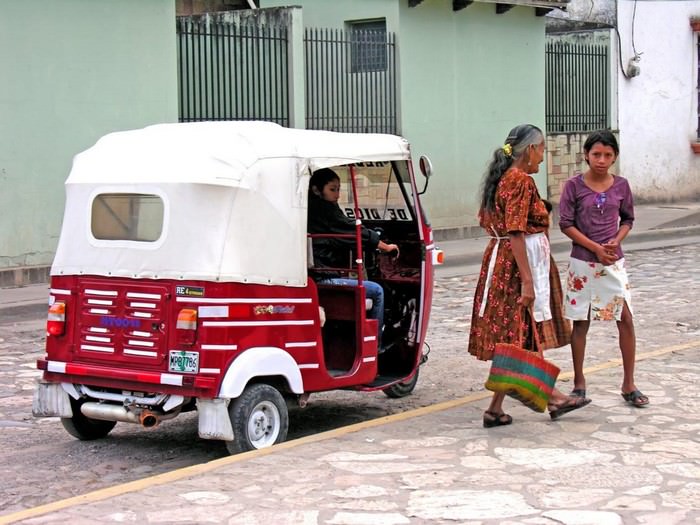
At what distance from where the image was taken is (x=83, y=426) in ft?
23.3

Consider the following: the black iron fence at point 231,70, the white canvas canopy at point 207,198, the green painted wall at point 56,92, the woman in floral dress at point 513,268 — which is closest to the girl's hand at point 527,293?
the woman in floral dress at point 513,268

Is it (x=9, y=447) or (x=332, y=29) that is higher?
(x=332, y=29)

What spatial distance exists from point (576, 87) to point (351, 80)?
6188 mm

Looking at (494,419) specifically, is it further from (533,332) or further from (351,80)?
(351,80)

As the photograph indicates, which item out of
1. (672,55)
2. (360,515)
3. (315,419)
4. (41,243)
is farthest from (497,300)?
(672,55)

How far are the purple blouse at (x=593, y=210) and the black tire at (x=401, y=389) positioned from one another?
156cm

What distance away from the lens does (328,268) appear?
736 cm

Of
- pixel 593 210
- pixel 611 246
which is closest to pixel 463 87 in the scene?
pixel 593 210

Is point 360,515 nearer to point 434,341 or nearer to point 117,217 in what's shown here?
point 117,217

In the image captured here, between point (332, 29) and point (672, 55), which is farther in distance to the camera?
point (672, 55)

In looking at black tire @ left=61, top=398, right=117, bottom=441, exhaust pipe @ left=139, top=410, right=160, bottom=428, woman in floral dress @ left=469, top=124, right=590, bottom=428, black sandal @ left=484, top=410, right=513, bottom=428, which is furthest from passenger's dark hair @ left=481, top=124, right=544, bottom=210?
black tire @ left=61, top=398, right=117, bottom=441

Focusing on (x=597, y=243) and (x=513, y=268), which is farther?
(x=597, y=243)

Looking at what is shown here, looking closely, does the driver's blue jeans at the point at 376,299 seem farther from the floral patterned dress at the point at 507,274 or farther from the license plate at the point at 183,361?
the license plate at the point at 183,361

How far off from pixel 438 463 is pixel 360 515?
3.21 ft
